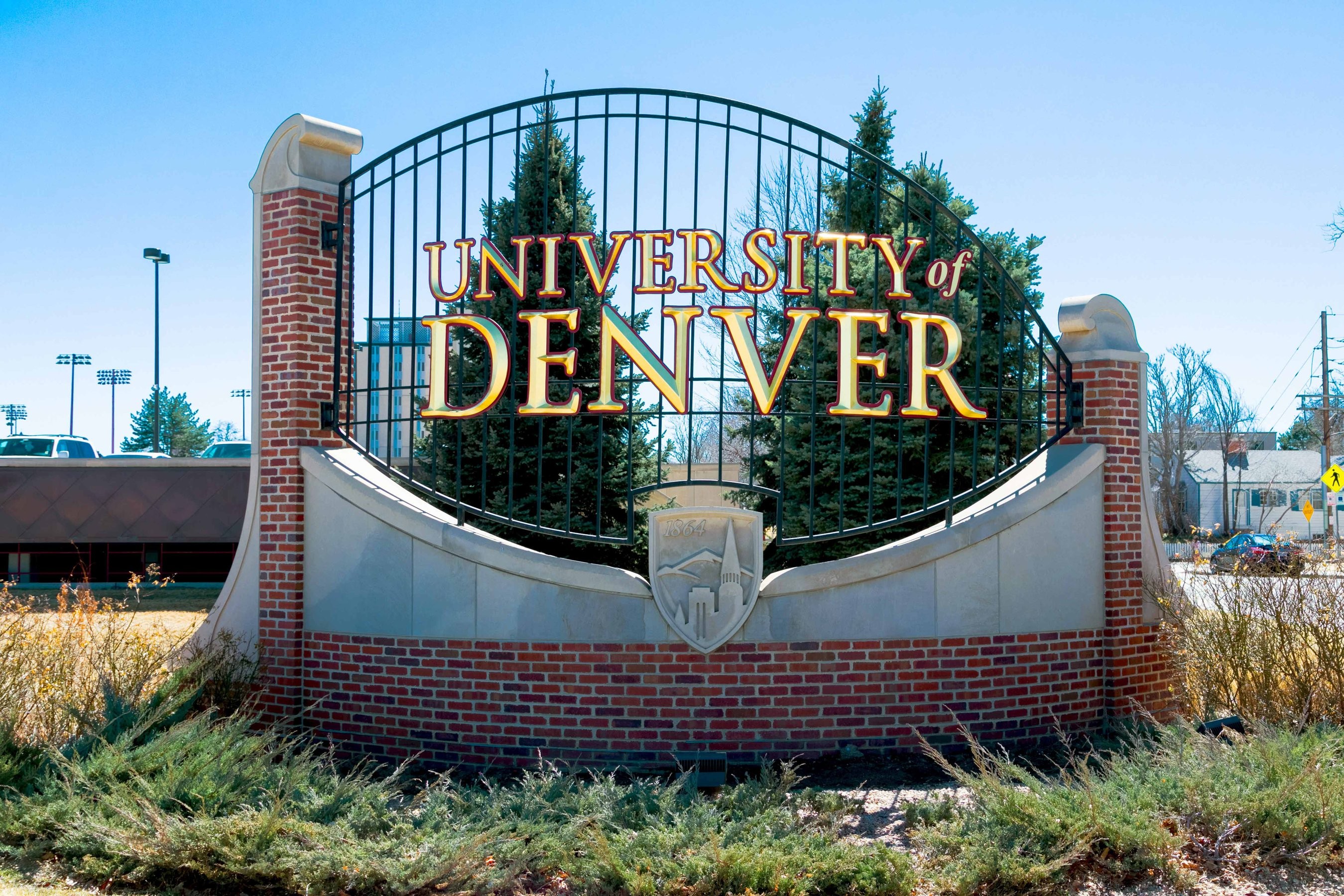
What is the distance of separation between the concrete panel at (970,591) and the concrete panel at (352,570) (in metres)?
3.88

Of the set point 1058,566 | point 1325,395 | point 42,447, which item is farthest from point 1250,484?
point 42,447

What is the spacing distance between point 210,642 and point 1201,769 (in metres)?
6.94

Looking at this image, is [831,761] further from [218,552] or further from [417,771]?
[218,552]

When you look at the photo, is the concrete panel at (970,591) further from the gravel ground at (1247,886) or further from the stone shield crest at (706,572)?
the gravel ground at (1247,886)

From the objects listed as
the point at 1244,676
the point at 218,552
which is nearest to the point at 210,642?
the point at 1244,676

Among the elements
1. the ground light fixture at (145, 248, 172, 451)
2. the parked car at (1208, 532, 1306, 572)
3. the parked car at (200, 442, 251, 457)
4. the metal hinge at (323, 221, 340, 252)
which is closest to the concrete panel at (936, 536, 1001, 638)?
the parked car at (1208, 532, 1306, 572)

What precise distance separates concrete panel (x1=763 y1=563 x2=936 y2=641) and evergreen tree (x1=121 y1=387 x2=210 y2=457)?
3159 inches

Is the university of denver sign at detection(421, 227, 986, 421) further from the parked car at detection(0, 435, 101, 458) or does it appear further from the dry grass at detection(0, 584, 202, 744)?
the parked car at detection(0, 435, 101, 458)

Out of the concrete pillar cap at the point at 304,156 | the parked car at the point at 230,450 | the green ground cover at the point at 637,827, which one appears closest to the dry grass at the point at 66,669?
the green ground cover at the point at 637,827

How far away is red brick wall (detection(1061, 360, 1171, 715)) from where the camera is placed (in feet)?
25.4

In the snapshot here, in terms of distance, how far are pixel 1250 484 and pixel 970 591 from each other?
49211 mm

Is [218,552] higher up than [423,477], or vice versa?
[423,477]

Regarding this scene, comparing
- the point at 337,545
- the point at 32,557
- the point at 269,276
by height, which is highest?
the point at 269,276

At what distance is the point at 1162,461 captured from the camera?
45281mm
